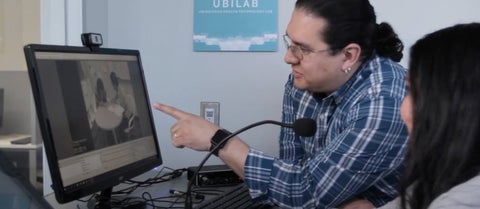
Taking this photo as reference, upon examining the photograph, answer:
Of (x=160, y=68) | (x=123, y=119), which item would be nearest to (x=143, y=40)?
(x=160, y=68)

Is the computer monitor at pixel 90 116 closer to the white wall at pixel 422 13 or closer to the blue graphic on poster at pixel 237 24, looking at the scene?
the blue graphic on poster at pixel 237 24

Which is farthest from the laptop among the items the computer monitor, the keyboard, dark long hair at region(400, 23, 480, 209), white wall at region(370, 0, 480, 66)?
white wall at region(370, 0, 480, 66)

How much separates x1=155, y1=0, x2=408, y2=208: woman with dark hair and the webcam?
200 mm

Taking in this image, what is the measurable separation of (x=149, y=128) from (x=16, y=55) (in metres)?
1.14

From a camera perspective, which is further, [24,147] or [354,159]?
[24,147]

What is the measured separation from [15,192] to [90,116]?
38 centimetres

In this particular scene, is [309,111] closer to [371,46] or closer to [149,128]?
[371,46]

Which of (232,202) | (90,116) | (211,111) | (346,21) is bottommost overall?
(232,202)

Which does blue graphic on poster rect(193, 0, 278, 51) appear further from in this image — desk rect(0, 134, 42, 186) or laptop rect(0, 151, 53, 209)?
laptop rect(0, 151, 53, 209)

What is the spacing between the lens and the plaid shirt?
0.94 m

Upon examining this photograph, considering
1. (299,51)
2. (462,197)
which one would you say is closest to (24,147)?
(299,51)

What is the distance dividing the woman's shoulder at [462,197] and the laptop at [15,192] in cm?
53

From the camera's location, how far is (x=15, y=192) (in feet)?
1.86

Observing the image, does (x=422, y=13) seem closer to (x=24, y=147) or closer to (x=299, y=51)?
(x=299, y=51)
